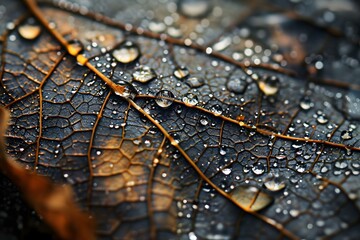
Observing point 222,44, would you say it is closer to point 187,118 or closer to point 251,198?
point 187,118

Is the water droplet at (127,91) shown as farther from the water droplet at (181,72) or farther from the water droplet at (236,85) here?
the water droplet at (236,85)

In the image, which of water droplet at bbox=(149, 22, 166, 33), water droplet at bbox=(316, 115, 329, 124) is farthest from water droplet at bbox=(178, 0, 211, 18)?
water droplet at bbox=(316, 115, 329, 124)

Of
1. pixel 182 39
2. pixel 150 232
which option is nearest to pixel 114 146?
pixel 150 232

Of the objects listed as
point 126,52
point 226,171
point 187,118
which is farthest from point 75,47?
point 226,171

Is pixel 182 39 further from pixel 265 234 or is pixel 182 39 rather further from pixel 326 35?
pixel 265 234

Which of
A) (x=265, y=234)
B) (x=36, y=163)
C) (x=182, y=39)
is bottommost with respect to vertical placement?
(x=265, y=234)

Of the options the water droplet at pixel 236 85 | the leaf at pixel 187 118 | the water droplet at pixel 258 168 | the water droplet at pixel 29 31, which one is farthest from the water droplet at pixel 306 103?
the water droplet at pixel 29 31
